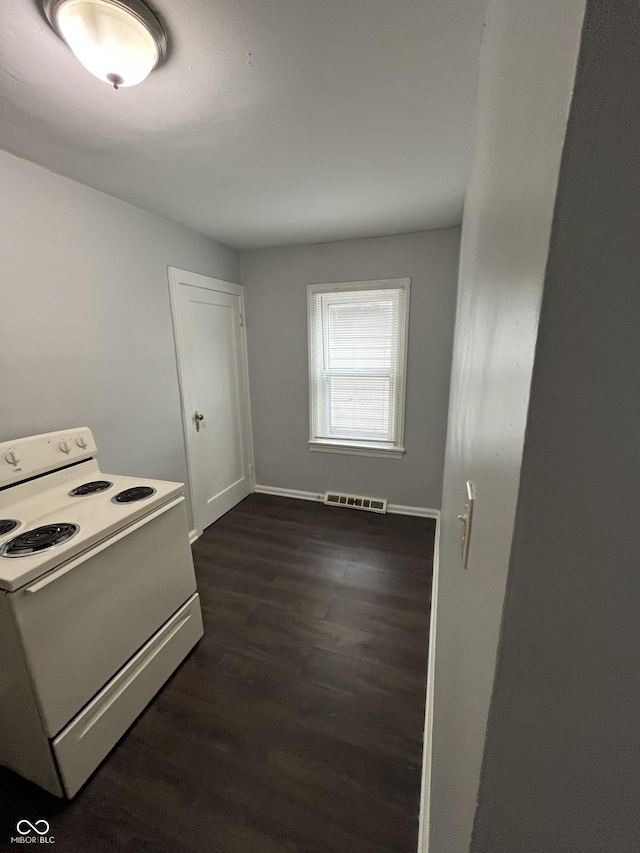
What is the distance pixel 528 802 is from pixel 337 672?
158 centimetres

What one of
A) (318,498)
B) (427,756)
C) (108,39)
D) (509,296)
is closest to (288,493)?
(318,498)

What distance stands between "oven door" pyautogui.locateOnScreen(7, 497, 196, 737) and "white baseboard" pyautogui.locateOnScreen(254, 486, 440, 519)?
1.95 meters

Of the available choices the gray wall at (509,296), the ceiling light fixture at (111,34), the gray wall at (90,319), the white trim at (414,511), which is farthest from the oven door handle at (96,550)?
the white trim at (414,511)

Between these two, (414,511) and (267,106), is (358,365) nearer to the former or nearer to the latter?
(414,511)

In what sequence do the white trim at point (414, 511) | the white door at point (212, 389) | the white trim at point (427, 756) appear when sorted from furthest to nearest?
1. the white trim at point (414, 511)
2. the white door at point (212, 389)
3. the white trim at point (427, 756)

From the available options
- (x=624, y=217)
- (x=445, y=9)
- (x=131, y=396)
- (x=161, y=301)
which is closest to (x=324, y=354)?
(x=161, y=301)

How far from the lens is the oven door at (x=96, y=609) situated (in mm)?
1119

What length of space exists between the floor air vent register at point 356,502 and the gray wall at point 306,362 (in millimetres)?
78

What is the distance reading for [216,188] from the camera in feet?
6.47

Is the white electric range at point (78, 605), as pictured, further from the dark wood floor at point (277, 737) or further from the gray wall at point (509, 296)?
the gray wall at point (509, 296)

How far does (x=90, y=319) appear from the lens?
2002mm

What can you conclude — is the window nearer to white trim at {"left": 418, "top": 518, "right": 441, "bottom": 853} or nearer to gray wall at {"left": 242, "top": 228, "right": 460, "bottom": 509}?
gray wall at {"left": 242, "top": 228, "right": 460, "bottom": 509}

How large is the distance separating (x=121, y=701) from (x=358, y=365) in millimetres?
2724

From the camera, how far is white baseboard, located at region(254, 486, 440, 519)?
3.22 meters
